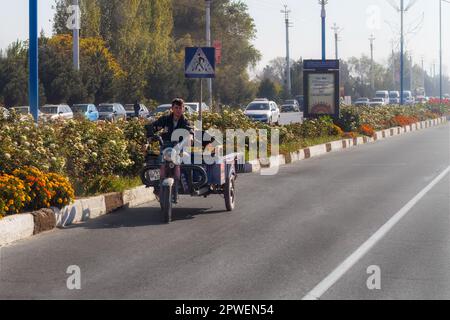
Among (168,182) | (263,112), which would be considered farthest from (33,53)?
(263,112)

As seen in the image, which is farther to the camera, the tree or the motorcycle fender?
the tree

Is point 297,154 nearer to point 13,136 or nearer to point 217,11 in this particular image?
point 13,136

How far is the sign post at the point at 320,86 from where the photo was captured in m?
37.6

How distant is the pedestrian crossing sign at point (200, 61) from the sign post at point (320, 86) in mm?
18476

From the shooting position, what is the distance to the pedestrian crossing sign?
64.0ft

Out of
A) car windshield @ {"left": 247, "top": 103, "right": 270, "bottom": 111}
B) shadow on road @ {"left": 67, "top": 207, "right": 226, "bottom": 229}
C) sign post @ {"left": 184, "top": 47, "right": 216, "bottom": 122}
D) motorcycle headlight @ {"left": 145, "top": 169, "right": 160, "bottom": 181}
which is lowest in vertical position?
shadow on road @ {"left": 67, "top": 207, "right": 226, "bottom": 229}

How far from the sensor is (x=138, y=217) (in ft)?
46.0

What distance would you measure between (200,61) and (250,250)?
9399mm

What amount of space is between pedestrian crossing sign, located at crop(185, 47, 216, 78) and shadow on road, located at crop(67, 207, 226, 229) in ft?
16.8

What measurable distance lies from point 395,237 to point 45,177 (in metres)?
4.95

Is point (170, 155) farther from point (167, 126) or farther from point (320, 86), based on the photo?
point (320, 86)

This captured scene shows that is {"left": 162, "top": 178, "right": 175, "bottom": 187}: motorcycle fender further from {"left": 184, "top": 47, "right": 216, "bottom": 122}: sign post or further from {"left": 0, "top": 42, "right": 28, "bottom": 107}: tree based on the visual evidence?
{"left": 0, "top": 42, "right": 28, "bottom": 107}: tree

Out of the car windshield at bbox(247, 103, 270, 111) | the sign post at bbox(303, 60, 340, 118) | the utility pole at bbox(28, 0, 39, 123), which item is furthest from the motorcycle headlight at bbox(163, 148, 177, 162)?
the car windshield at bbox(247, 103, 270, 111)

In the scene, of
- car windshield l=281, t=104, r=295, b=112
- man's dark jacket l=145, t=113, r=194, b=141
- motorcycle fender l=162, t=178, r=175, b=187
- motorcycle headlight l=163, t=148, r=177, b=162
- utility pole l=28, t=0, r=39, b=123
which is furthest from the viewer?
car windshield l=281, t=104, r=295, b=112
